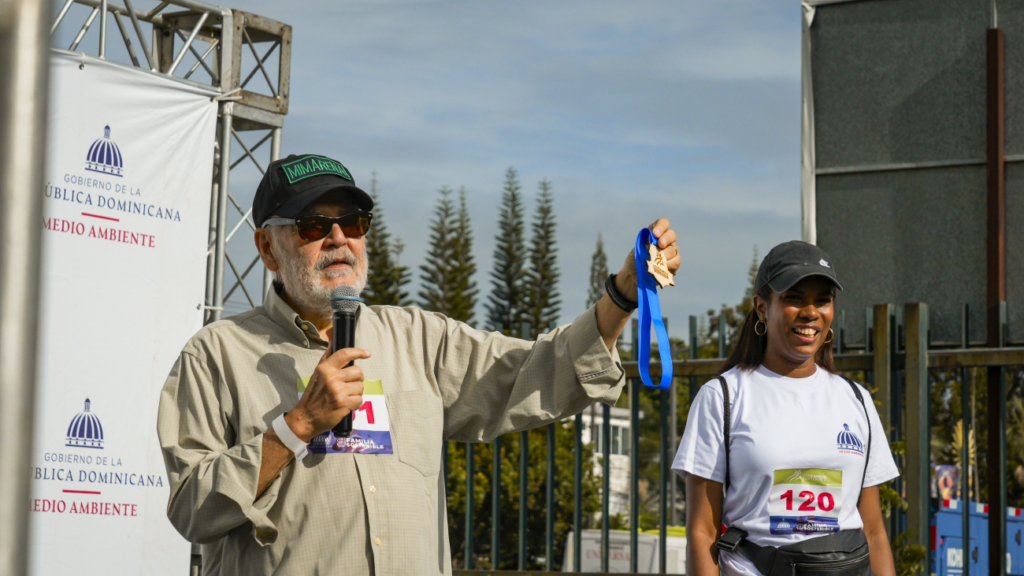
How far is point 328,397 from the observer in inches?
89.0

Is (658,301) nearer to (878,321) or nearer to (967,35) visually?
(878,321)

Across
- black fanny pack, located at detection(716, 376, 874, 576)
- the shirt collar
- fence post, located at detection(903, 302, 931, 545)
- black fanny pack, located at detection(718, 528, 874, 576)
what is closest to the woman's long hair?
black fanny pack, located at detection(716, 376, 874, 576)

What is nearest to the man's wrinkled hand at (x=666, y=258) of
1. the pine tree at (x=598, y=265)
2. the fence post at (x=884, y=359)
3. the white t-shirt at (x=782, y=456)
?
the white t-shirt at (x=782, y=456)

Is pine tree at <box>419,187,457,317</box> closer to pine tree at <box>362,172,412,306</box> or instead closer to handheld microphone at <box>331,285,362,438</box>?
pine tree at <box>362,172,412,306</box>

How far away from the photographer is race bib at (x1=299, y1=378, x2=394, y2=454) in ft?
8.02

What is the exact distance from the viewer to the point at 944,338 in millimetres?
6137

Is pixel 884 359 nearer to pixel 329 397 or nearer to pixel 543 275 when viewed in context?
pixel 329 397

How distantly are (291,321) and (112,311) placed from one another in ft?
12.6

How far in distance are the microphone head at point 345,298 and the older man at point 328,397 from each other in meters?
0.06

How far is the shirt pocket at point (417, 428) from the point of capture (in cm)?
254

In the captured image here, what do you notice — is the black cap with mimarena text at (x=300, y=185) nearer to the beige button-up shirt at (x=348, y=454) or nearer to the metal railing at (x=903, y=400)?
the beige button-up shirt at (x=348, y=454)

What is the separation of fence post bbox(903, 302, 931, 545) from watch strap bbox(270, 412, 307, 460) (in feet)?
12.1

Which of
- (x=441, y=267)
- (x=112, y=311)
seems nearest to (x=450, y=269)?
(x=441, y=267)

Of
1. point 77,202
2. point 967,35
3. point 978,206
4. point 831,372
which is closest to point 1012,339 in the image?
point 978,206
